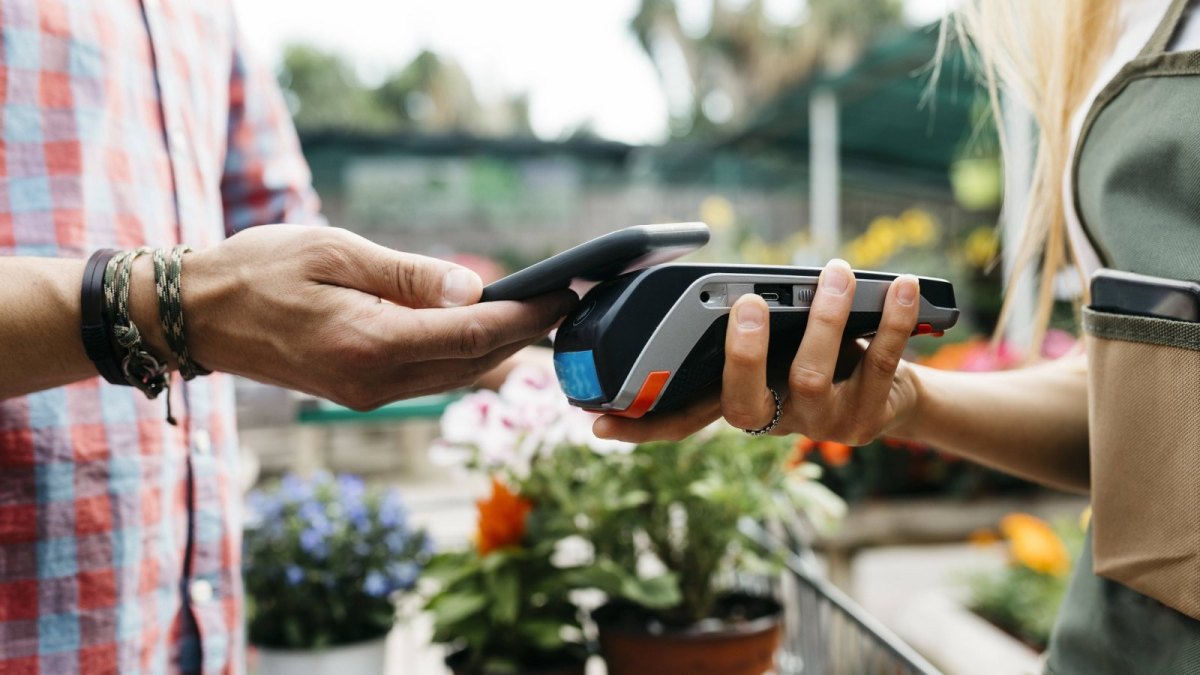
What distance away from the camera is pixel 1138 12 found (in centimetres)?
78

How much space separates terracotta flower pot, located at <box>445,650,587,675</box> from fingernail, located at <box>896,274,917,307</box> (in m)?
0.80

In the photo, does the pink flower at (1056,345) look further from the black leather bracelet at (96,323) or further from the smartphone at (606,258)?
the black leather bracelet at (96,323)

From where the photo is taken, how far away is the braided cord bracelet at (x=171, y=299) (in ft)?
2.26

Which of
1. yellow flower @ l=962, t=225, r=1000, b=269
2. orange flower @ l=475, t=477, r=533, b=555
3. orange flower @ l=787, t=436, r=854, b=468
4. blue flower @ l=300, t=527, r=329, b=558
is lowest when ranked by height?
orange flower @ l=787, t=436, r=854, b=468

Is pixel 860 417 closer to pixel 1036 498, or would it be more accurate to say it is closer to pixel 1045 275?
pixel 1045 275

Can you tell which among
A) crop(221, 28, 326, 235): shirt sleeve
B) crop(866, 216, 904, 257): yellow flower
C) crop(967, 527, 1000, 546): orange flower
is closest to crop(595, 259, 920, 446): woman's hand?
crop(221, 28, 326, 235): shirt sleeve

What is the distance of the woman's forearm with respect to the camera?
2.90 ft

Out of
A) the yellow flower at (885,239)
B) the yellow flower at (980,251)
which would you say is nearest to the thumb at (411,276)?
the yellow flower at (885,239)

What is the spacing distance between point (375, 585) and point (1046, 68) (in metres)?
1.14

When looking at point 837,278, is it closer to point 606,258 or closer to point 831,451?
point 606,258

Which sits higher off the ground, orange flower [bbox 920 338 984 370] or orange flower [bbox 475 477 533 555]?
orange flower [bbox 475 477 533 555]

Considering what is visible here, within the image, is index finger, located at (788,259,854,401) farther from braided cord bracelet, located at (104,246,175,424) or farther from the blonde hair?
braided cord bracelet, located at (104,246,175,424)

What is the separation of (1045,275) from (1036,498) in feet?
7.46

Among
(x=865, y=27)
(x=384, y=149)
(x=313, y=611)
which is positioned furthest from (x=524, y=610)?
(x=865, y=27)
